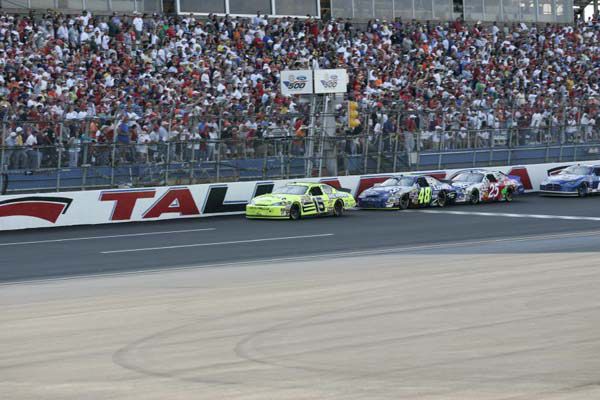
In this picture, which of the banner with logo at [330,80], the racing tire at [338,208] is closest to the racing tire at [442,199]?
the racing tire at [338,208]

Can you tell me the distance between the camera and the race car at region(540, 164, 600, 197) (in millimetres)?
36000

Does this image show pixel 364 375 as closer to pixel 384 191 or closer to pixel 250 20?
pixel 384 191

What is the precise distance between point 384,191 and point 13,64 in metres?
11.3

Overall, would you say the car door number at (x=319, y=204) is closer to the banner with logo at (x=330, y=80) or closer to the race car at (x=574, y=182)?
the banner with logo at (x=330, y=80)

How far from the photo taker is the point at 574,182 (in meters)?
36.1

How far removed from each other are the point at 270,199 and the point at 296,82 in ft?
16.8

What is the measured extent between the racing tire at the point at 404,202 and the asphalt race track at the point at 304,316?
7.12 meters

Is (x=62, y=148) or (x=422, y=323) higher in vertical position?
(x=62, y=148)

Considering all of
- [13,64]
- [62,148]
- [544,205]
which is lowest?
[544,205]

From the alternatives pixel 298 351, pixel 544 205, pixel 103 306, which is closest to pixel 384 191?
pixel 544 205

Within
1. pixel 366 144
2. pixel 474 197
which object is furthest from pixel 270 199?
pixel 474 197

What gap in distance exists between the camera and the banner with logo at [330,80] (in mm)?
32875

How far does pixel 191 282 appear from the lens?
54.8 feet

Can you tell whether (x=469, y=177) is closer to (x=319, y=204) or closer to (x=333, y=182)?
(x=333, y=182)
